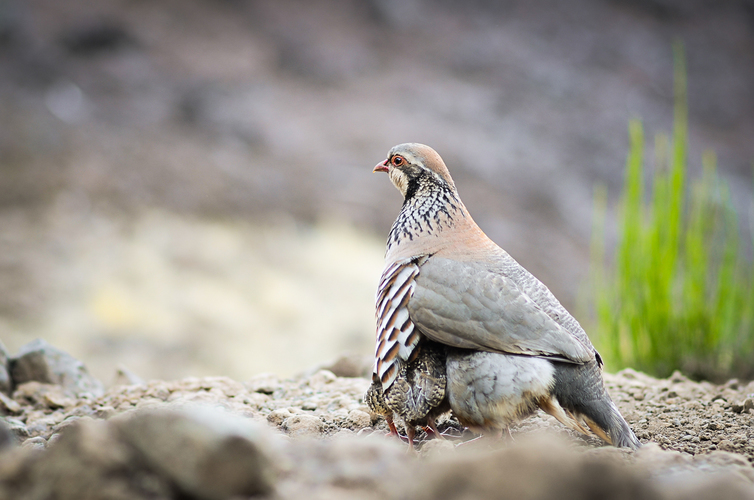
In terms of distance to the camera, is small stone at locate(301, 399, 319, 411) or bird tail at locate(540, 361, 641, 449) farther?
small stone at locate(301, 399, 319, 411)

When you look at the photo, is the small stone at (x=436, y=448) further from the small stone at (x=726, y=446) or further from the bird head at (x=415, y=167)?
the bird head at (x=415, y=167)

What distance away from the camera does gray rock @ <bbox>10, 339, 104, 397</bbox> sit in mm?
3830

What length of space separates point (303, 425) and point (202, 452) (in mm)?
1602

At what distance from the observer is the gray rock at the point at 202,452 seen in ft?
4.65

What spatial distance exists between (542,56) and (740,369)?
12.1 meters

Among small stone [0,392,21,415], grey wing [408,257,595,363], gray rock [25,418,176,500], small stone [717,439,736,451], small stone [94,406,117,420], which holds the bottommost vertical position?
small stone [0,392,21,415]

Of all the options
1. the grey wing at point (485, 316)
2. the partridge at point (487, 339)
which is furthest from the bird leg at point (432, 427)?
the grey wing at point (485, 316)

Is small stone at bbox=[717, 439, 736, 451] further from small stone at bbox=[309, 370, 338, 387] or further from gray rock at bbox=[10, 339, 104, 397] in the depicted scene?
gray rock at bbox=[10, 339, 104, 397]

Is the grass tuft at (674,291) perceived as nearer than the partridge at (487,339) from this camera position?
No

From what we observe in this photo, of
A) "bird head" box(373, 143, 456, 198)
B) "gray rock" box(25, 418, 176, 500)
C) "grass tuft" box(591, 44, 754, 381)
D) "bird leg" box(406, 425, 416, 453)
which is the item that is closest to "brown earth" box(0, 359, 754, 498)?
"gray rock" box(25, 418, 176, 500)

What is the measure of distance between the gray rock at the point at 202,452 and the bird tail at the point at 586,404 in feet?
5.33

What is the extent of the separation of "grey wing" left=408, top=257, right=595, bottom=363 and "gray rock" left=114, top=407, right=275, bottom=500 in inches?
54.3

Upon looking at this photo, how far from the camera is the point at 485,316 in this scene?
270 cm

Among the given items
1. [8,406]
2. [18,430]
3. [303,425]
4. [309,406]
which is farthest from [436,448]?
[8,406]
